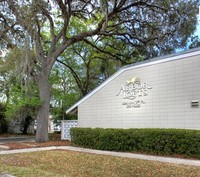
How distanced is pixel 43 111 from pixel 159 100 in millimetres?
7951

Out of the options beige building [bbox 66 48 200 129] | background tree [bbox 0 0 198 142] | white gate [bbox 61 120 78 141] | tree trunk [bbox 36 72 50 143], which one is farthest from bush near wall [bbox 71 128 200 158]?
background tree [bbox 0 0 198 142]

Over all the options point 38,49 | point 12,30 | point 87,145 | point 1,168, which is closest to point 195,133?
point 87,145

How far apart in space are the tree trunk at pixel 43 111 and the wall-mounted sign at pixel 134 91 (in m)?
5.54

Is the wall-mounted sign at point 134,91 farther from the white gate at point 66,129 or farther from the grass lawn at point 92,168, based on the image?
the white gate at point 66,129

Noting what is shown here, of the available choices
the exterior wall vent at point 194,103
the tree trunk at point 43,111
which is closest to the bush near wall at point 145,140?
the exterior wall vent at point 194,103

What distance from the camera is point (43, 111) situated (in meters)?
16.4

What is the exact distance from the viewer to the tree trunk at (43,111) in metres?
16.2

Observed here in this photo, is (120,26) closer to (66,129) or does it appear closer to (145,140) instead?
(66,129)

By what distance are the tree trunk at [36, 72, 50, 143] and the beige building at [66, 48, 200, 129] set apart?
2.89 metres

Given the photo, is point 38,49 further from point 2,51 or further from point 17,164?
point 17,164

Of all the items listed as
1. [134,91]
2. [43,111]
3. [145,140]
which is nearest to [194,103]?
[145,140]

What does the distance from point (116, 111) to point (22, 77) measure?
18.5 feet

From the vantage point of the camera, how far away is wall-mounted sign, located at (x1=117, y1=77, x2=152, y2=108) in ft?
41.0

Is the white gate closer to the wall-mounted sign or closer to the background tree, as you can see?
the background tree
